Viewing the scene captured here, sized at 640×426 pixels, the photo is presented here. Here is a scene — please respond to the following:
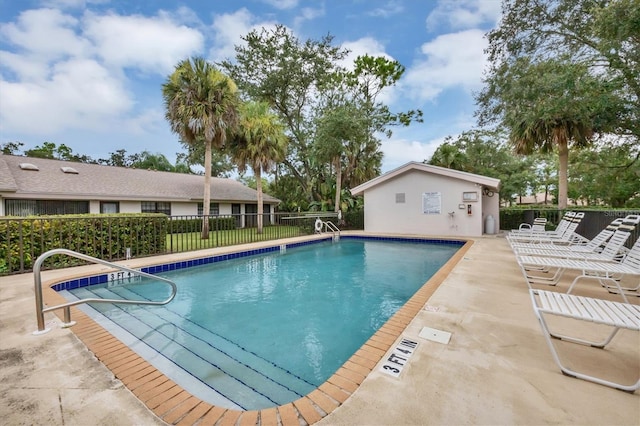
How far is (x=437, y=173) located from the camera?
13320 millimetres

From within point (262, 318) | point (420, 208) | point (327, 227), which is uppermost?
point (420, 208)

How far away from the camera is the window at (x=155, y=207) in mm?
15570

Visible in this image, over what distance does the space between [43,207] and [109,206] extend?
8.01 ft

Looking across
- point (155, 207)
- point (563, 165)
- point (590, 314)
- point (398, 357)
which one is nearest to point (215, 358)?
point (398, 357)

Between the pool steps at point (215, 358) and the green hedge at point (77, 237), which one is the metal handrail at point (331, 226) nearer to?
the green hedge at point (77, 237)

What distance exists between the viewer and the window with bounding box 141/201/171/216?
51.1ft

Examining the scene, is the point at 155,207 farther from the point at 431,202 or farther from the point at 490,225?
the point at 490,225

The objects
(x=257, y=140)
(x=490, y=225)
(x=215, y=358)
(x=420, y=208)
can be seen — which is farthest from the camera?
(x=257, y=140)

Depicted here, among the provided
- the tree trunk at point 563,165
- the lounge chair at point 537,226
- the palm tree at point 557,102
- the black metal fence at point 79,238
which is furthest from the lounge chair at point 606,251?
the black metal fence at point 79,238

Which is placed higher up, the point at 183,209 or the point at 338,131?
the point at 338,131

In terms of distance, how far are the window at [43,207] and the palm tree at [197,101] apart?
6.28m

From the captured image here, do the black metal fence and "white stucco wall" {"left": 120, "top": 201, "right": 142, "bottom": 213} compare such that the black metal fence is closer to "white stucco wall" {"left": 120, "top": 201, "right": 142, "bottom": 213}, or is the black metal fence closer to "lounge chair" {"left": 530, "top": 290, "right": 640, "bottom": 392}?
"white stucco wall" {"left": 120, "top": 201, "right": 142, "bottom": 213}

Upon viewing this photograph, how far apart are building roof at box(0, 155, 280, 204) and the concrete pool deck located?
12247mm

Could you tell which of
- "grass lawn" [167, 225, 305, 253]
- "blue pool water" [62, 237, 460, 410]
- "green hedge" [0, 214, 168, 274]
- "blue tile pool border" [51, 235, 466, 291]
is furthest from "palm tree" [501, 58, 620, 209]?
"green hedge" [0, 214, 168, 274]
